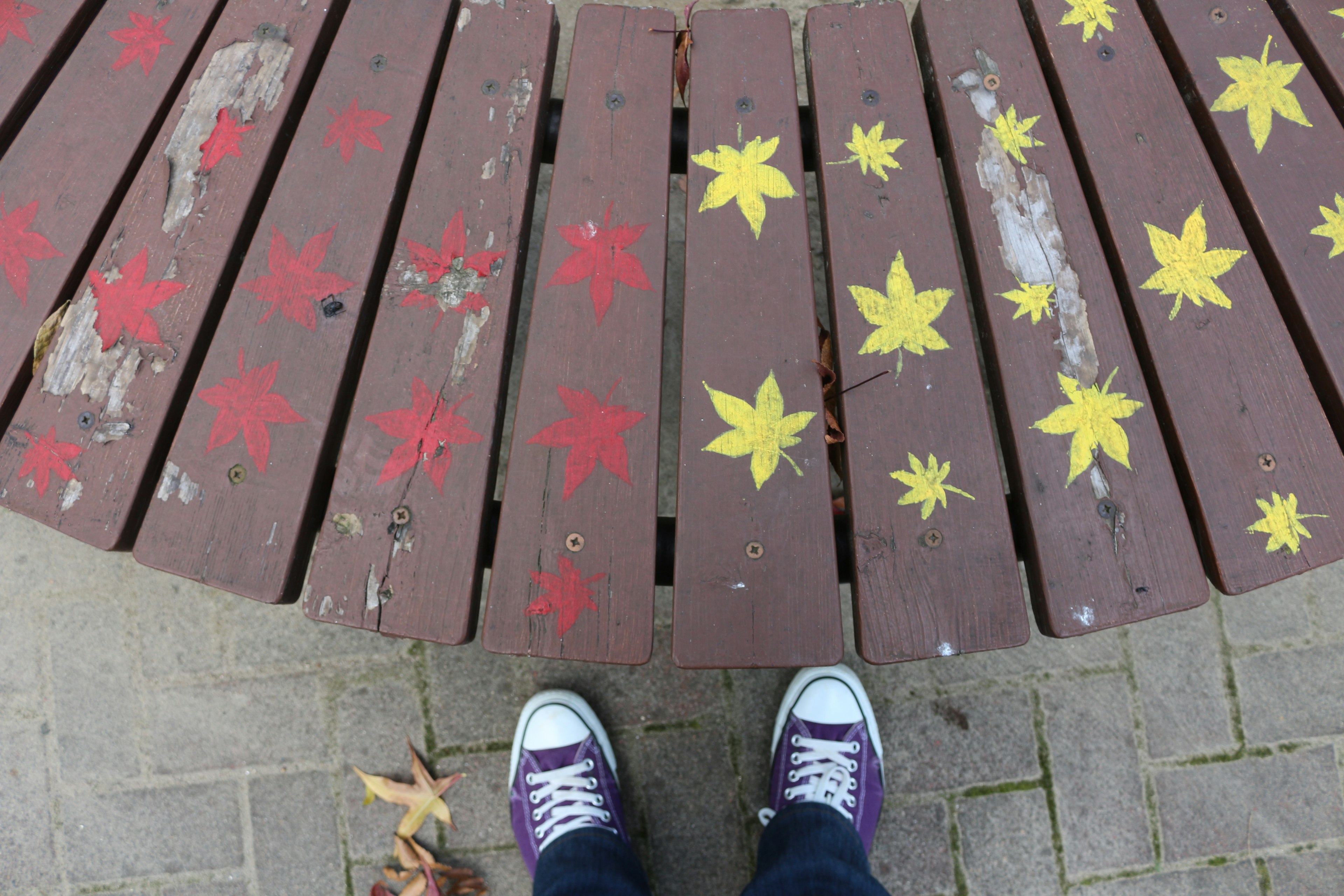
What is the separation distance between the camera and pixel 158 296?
3.62 ft

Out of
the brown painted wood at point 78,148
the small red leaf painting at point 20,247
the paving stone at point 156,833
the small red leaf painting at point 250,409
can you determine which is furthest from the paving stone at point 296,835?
the small red leaf painting at point 20,247

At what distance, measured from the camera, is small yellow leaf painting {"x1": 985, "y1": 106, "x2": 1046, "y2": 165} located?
1157 mm

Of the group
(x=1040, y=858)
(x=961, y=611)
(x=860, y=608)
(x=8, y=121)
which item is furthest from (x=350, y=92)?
(x=1040, y=858)

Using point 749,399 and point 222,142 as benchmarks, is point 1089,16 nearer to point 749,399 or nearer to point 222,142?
point 749,399

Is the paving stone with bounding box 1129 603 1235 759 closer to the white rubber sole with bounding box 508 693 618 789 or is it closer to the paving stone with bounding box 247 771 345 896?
the white rubber sole with bounding box 508 693 618 789

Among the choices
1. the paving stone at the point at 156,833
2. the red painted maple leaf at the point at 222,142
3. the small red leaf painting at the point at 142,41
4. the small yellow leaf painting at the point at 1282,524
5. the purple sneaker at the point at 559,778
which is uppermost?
the small red leaf painting at the point at 142,41

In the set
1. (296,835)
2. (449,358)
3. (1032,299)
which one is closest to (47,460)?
(449,358)

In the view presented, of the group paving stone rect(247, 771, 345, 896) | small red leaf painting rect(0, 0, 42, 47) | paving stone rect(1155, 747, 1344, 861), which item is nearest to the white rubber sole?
paving stone rect(247, 771, 345, 896)

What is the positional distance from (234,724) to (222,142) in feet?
4.03

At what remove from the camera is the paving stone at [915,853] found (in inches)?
59.4

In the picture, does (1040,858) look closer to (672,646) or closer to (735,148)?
(672,646)

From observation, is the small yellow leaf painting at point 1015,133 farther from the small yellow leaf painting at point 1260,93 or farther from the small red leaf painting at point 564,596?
the small red leaf painting at point 564,596

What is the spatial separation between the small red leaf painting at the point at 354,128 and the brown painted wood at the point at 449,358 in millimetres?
90

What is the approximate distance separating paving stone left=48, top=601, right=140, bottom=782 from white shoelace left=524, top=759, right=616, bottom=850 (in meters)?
0.93
